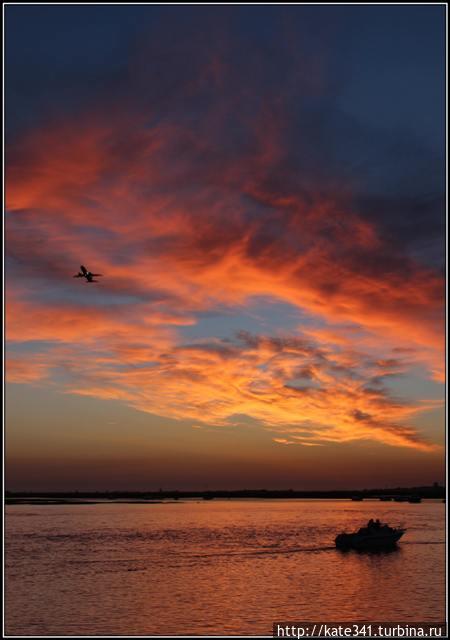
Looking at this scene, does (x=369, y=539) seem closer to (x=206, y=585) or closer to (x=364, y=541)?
(x=364, y=541)

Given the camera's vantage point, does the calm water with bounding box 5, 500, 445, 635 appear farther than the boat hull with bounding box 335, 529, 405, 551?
No

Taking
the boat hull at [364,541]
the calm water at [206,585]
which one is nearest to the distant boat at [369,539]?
the boat hull at [364,541]

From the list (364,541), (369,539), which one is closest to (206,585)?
(364,541)

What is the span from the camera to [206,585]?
61.2m

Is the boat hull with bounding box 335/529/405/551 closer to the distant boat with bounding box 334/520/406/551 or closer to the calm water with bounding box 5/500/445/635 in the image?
the distant boat with bounding box 334/520/406/551

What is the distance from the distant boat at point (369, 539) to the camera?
287 ft

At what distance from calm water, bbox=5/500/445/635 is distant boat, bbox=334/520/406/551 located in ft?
5.33

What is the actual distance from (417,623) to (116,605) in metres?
23.0

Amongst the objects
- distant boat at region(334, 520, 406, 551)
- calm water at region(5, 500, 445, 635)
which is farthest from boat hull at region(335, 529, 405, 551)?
calm water at region(5, 500, 445, 635)

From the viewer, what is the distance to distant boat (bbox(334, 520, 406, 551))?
3440 inches

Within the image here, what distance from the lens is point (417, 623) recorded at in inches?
1810

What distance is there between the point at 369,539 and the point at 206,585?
114 ft

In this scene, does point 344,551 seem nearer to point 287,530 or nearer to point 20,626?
point 287,530

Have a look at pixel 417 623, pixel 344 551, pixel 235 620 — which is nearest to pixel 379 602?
pixel 417 623
